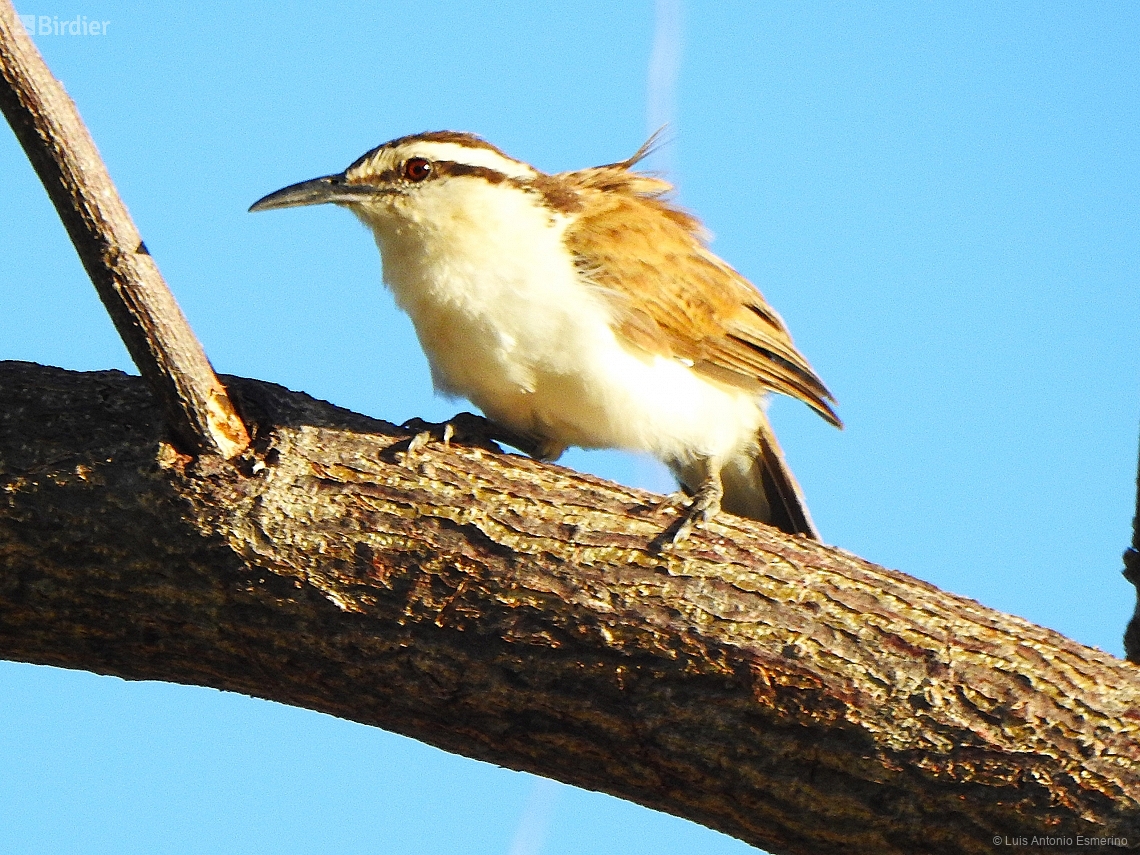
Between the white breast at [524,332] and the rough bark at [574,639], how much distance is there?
34.2 inches

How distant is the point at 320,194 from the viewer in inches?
205

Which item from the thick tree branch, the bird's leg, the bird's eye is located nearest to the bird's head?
the bird's eye

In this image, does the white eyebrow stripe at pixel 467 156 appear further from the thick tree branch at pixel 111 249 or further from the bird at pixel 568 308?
the thick tree branch at pixel 111 249

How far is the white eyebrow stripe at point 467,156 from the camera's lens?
5.26 m

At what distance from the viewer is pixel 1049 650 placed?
12.3 feet

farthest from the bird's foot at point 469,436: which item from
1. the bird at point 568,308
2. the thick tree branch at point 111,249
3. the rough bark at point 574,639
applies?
the thick tree branch at point 111,249

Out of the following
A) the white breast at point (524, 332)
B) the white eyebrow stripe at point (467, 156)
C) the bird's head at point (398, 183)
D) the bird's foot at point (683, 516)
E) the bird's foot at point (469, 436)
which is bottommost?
the bird's foot at point (683, 516)

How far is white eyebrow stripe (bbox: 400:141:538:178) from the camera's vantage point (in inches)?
207

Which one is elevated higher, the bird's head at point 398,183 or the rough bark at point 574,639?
the bird's head at point 398,183

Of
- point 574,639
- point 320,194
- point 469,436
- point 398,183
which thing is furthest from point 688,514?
point 320,194

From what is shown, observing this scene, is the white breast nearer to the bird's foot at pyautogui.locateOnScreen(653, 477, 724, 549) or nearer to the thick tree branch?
the bird's foot at pyautogui.locateOnScreen(653, 477, 724, 549)

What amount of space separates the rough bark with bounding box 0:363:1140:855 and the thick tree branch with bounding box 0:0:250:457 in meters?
0.16

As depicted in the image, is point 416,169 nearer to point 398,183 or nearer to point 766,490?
point 398,183

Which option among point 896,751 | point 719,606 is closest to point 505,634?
point 719,606
